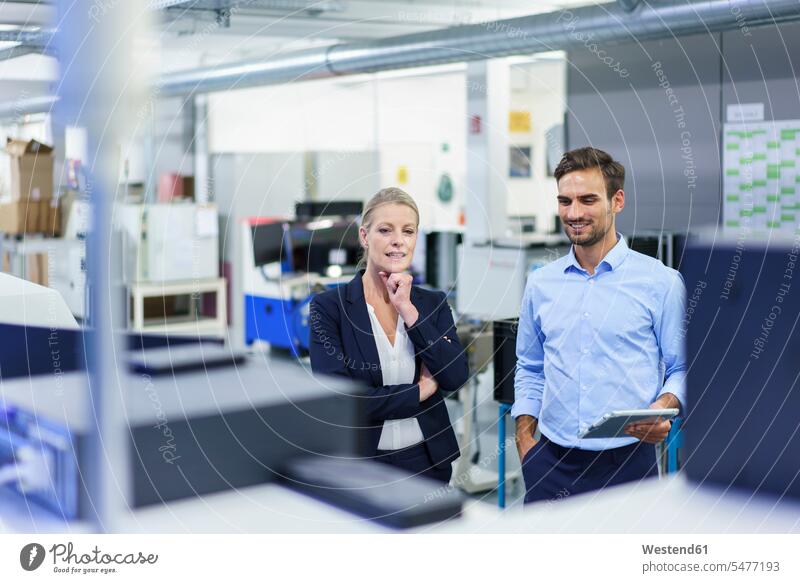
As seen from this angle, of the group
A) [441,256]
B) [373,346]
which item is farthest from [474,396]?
[373,346]

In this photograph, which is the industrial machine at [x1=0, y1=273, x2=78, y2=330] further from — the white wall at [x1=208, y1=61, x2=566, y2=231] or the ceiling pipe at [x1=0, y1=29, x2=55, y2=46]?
the white wall at [x1=208, y1=61, x2=566, y2=231]

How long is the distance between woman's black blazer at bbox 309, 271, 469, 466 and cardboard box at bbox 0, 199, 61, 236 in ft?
2.27

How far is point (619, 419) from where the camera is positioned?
2020 millimetres


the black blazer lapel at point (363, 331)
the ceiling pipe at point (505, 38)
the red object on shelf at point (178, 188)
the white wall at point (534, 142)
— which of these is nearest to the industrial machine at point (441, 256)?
the ceiling pipe at point (505, 38)

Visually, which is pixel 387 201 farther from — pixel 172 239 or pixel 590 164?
pixel 172 239

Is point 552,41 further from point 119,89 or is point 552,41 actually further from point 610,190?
point 119,89

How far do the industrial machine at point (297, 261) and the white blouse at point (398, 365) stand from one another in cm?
367

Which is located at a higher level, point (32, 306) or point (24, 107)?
point (24, 107)

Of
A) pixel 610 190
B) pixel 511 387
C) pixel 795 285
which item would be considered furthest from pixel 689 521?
pixel 511 387

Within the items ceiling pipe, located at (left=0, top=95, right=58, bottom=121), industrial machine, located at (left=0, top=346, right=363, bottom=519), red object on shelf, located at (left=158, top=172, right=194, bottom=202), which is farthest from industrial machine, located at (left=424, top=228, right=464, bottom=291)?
ceiling pipe, located at (left=0, top=95, right=58, bottom=121)

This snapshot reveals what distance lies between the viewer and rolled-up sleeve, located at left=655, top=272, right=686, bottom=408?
6.75ft

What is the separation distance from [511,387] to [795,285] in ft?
4.61

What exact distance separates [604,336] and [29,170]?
1.42 m

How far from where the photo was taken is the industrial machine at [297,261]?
6.19 m
